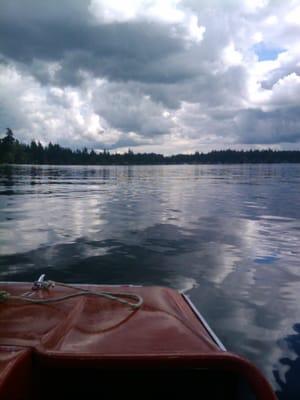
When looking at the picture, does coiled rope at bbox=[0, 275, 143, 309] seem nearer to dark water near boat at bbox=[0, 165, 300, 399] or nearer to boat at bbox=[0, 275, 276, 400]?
boat at bbox=[0, 275, 276, 400]

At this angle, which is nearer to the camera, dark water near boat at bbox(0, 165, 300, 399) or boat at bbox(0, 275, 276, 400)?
boat at bbox(0, 275, 276, 400)

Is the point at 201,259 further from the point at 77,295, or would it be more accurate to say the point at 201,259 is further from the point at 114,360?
the point at 114,360

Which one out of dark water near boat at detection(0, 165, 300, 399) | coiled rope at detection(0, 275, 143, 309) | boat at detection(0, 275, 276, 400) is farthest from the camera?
dark water near boat at detection(0, 165, 300, 399)

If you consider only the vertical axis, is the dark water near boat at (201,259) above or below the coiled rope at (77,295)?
below

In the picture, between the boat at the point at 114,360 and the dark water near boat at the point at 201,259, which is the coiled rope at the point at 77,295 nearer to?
the boat at the point at 114,360

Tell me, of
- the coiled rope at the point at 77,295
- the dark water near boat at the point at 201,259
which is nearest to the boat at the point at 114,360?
the coiled rope at the point at 77,295

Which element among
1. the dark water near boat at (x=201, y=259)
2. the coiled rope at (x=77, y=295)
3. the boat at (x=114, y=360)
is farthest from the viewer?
the dark water near boat at (x=201, y=259)

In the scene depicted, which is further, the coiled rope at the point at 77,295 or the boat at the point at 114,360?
the coiled rope at the point at 77,295

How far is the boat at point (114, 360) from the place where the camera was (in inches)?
105

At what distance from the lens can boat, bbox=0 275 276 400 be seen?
2.67m

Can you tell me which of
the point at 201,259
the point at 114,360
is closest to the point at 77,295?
the point at 114,360

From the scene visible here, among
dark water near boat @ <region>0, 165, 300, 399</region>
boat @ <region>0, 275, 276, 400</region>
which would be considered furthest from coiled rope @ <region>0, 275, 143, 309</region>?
dark water near boat @ <region>0, 165, 300, 399</region>

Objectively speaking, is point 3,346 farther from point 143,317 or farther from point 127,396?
point 143,317

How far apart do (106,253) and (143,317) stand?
6.62 metres
